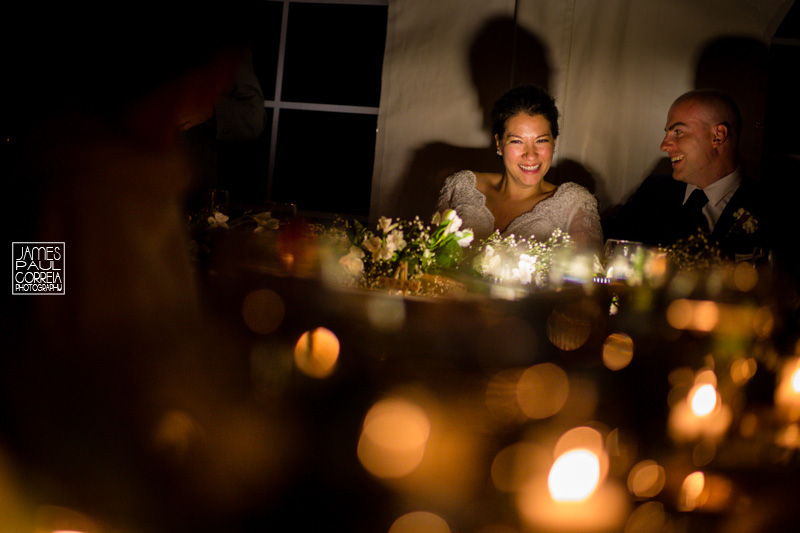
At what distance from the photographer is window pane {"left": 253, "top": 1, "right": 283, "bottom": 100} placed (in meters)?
3.78

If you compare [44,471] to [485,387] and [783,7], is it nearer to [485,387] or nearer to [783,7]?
[485,387]

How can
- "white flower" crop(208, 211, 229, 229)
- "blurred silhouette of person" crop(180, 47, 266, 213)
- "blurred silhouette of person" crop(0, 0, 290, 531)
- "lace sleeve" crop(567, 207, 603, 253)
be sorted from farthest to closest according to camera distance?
1. "blurred silhouette of person" crop(180, 47, 266, 213)
2. "lace sleeve" crop(567, 207, 603, 253)
3. "white flower" crop(208, 211, 229, 229)
4. "blurred silhouette of person" crop(0, 0, 290, 531)

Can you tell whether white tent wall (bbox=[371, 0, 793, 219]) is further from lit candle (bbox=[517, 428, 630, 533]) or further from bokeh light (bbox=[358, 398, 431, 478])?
lit candle (bbox=[517, 428, 630, 533])

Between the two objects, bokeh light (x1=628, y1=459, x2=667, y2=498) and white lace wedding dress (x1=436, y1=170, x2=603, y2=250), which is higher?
white lace wedding dress (x1=436, y1=170, x2=603, y2=250)

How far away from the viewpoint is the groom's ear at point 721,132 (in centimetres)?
262

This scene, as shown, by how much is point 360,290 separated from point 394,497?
1.81 ft

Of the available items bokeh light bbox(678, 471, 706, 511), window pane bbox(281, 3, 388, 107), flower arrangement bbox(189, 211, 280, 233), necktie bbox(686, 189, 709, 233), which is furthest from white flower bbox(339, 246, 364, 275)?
window pane bbox(281, 3, 388, 107)

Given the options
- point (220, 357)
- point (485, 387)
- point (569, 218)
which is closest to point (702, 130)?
point (569, 218)

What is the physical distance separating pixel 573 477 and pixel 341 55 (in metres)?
4.84

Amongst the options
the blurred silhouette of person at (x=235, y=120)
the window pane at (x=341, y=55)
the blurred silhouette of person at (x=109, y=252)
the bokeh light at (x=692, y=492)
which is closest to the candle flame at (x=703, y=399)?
the bokeh light at (x=692, y=492)

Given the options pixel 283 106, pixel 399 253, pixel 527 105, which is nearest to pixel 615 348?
pixel 399 253

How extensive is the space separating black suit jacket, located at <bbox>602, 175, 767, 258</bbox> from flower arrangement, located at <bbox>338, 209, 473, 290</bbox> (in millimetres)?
1329

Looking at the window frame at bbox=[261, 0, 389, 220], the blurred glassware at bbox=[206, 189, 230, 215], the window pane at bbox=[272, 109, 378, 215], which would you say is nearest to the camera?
the blurred glassware at bbox=[206, 189, 230, 215]

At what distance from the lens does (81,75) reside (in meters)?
0.79
